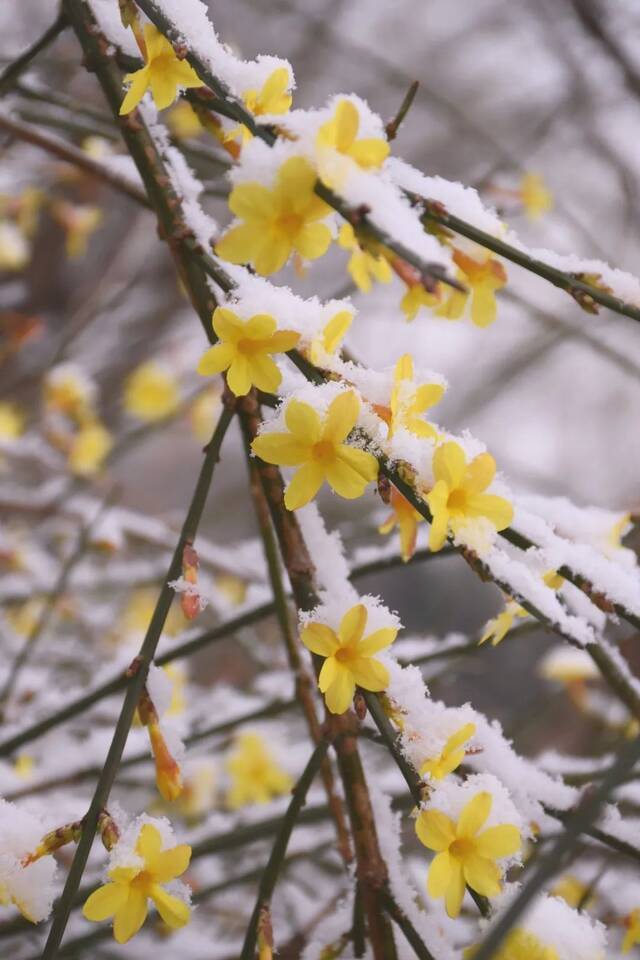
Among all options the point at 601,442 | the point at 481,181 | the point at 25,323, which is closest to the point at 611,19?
the point at 481,181

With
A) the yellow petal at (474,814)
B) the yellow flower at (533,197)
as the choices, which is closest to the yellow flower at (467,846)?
the yellow petal at (474,814)

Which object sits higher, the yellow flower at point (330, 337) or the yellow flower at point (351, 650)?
the yellow flower at point (330, 337)

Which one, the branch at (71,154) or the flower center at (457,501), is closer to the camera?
the flower center at (457,501)

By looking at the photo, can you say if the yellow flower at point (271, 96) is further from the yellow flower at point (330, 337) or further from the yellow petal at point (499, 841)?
the yellow petal at point (499, 841)

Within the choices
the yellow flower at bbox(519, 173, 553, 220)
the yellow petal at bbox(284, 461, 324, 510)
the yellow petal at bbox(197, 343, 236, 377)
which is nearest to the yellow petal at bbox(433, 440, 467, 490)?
the yellow petal at bbox(284, 461, 324, 510)

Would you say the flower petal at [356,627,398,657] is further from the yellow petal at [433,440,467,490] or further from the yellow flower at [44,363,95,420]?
the yellow flower at [44,363,95,420]

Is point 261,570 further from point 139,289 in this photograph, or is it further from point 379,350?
point 379,350

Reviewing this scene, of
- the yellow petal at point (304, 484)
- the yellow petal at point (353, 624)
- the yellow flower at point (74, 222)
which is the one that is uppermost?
the yellow flower at point (74, 222)
